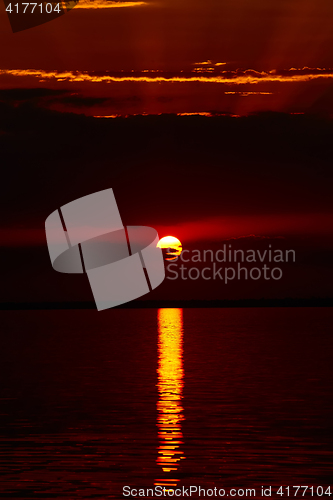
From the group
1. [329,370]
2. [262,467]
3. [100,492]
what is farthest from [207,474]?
[329,370]

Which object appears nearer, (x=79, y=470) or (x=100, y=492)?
(x=100, y=492)

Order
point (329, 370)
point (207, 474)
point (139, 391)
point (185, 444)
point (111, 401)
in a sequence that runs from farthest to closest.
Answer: point (329, 370)
point (139, 391)
point (111, 401)
point (185, 444)
point (207, 474)

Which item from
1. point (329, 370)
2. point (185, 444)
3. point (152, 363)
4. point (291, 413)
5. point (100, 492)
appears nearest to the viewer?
point (100, 492)

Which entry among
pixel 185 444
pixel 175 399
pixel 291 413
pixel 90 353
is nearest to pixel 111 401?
pixel 175 399

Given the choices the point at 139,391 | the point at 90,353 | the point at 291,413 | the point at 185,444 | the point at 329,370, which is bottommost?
the point at 185,444

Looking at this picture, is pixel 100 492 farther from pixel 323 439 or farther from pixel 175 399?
pixel 175 399

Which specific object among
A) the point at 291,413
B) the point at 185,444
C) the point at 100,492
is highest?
the point at 291,413

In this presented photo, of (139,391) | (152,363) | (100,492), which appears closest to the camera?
(100,492)

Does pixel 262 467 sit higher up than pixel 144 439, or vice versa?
pixel 144 439

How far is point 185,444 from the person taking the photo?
20.6 metres

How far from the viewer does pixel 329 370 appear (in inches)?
1700

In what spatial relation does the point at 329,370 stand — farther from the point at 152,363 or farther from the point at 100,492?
the point at 100,492

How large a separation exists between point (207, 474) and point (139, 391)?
15.4 meters

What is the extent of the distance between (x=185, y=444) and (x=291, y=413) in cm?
682
